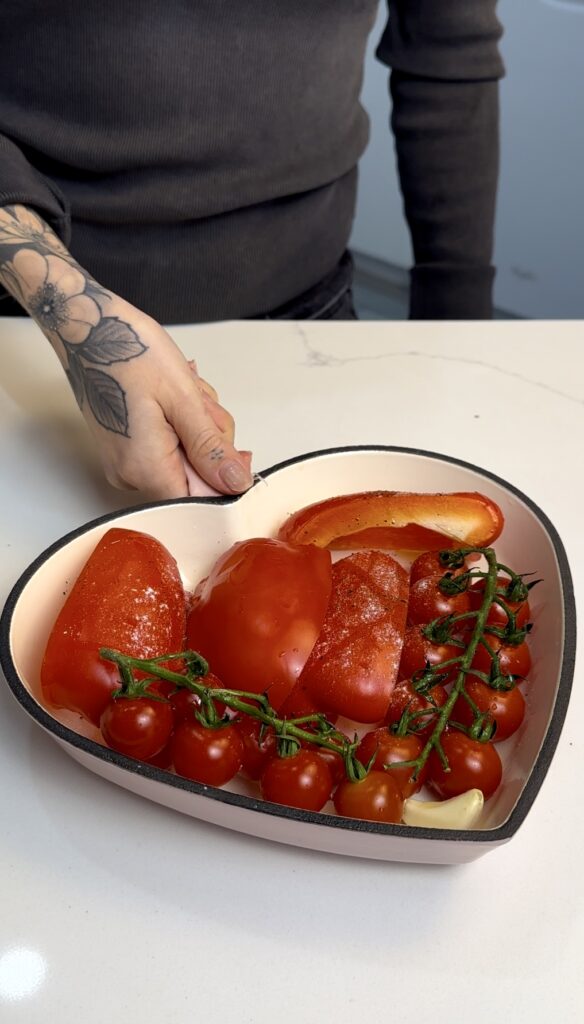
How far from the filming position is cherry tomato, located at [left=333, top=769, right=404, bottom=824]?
0.54 m

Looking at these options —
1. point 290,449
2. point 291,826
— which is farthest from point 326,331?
point 291,826

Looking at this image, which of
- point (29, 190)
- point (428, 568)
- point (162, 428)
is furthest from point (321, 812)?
point (29, 190)

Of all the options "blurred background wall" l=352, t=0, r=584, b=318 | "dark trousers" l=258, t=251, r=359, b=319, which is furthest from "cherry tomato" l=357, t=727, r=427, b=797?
"blurred background wall" l=352, t=0, r=584, b=318

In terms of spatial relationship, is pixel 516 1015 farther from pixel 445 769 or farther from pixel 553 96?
pixel 553 96

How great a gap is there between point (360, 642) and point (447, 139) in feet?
3.12

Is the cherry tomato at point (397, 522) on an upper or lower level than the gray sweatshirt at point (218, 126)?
lower

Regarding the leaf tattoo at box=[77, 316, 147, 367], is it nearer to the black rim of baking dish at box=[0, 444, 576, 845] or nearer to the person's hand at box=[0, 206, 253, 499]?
the person's hand at box=[0, 206, 253, 499]

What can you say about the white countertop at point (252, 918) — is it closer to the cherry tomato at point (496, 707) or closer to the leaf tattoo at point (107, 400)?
the cherry tomato at point (496, 707)

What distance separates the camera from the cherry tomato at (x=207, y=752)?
0.55 metres

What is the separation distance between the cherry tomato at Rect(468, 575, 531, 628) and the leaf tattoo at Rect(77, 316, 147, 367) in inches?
13.2

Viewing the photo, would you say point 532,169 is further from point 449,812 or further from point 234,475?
point 449,812

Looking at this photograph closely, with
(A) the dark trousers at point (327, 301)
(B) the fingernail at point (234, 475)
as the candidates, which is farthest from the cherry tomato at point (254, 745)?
(A) the dark trousers at point (327, 301)

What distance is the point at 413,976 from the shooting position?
531mm

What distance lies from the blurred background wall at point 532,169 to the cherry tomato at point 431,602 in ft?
5.78
